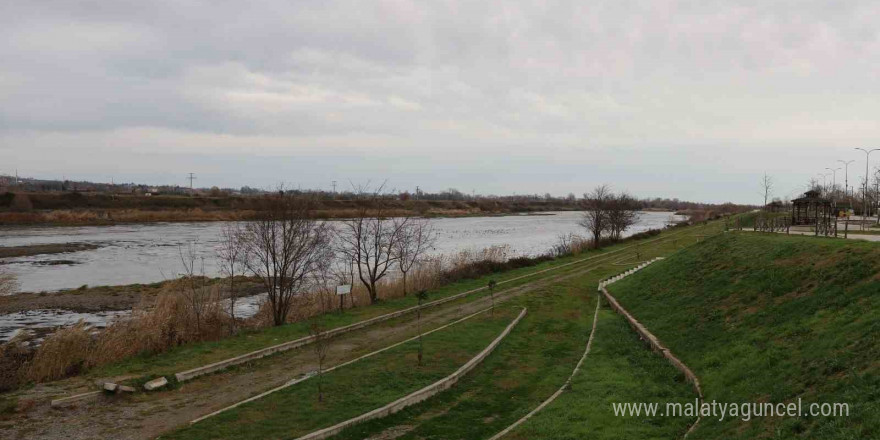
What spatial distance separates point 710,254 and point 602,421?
1800 centimetres

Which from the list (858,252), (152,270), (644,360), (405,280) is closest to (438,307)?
(405,280)

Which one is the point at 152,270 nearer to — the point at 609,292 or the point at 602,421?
the point at 609,292

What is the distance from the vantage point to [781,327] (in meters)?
14.5

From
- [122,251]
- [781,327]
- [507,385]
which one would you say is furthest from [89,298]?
[781,327]

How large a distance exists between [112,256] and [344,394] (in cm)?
4830

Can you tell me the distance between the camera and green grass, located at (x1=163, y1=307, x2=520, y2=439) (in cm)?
1243

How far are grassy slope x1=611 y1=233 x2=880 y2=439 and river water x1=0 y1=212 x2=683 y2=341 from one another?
76.3ft

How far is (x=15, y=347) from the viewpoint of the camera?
21391 mm

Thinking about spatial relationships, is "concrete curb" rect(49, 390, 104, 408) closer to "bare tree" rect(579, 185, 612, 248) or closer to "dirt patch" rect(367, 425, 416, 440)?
"dirt patch" rect(367, 425, 416, 440)

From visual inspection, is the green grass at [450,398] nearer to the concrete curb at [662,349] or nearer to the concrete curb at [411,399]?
the concrete curb at [411,399]

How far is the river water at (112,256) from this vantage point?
30.2 metres

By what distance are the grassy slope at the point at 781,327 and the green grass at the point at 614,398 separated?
30.0 inches

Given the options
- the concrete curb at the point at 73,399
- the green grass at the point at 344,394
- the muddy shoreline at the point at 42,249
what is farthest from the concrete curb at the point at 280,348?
the muddy shoreline at the point at 42,249

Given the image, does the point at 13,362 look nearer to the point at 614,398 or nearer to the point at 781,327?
the point at 614,398
